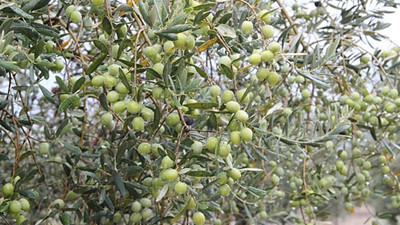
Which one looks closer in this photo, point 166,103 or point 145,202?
point 166,103

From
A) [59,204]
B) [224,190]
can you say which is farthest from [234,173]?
[59,204]

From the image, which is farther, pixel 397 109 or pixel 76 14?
pixel 397 109

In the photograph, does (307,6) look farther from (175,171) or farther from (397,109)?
(175,171)

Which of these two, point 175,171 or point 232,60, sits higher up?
point 232,60

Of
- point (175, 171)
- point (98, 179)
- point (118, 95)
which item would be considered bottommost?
point (98, 179)

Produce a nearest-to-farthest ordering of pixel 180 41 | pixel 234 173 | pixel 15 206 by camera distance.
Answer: pixel 180 41 → pixel 234 173 → pixel 15 206

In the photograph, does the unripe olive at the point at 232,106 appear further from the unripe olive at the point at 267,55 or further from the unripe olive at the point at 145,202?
the unripe olive at the point at 145,202

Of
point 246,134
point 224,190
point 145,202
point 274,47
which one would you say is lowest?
point 145,202

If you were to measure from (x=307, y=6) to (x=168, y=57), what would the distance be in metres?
1.18

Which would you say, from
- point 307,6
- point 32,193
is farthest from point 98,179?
point 307,6

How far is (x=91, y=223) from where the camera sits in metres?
1.29

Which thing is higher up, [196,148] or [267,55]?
[267,55]

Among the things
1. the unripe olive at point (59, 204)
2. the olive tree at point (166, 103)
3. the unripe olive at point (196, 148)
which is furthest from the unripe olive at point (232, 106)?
the unripe olive at point (59, 204)

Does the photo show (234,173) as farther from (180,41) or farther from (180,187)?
(180,41)
